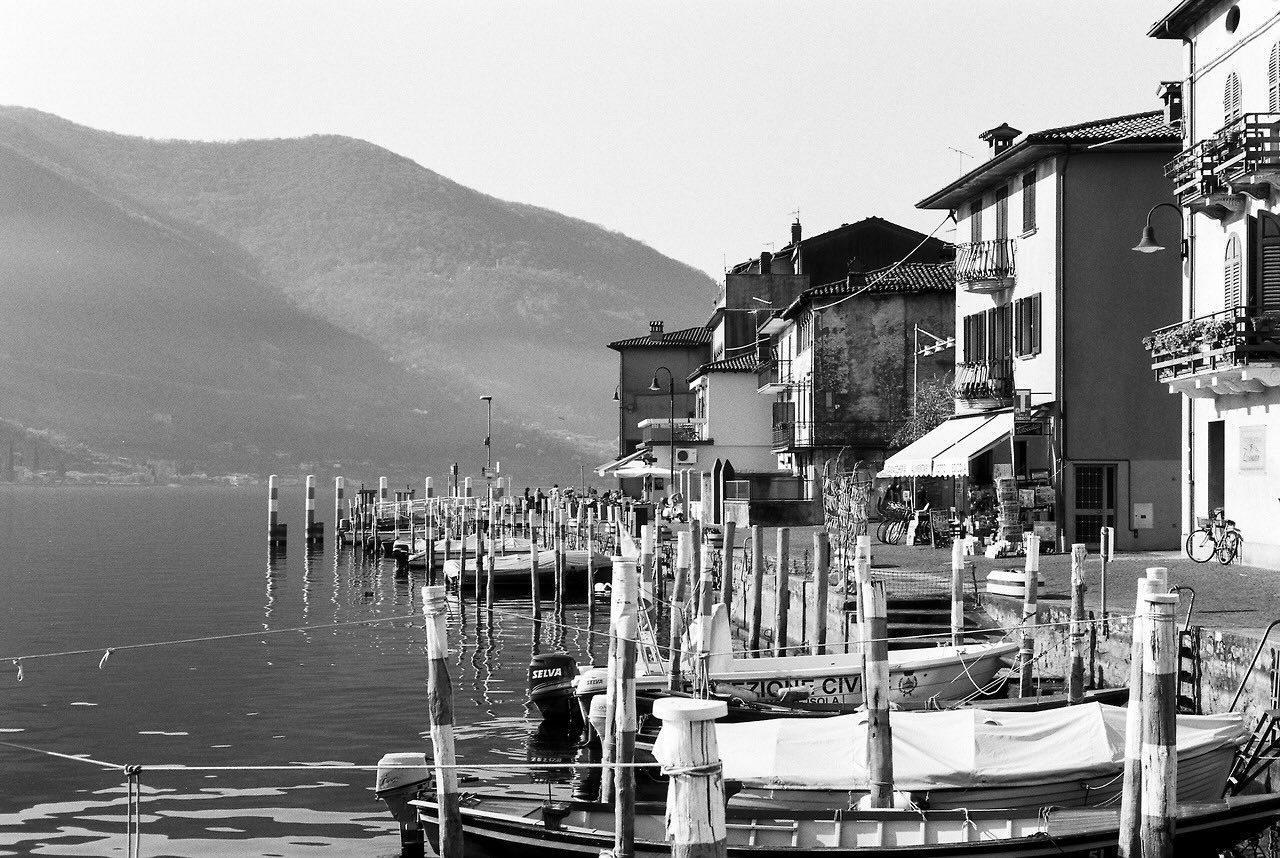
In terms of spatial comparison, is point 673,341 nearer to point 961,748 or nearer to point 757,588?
point 757,588

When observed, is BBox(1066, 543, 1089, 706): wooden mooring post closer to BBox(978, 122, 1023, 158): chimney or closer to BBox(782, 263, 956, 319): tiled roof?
BBox(978, 122, 1023, 158): chimney

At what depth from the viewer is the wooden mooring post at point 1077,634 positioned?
22641mm

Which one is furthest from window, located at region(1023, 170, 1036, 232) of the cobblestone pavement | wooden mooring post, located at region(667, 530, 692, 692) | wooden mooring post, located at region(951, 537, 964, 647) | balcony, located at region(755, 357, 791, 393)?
balcony, located at region(755, 357, 791, 393)

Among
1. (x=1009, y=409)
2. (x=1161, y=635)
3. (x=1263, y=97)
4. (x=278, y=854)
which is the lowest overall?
(x=278, y=854)

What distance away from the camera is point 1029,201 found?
145 ft

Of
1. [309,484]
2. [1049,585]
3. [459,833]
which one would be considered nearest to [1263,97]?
[1049,585]

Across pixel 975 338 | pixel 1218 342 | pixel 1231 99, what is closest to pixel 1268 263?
pixel 1218 342

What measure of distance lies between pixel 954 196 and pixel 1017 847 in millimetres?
36311

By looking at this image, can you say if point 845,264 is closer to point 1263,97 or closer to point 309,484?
point 309,484

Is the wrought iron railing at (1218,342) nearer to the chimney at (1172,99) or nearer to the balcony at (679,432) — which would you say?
the chimney at (1172,99)

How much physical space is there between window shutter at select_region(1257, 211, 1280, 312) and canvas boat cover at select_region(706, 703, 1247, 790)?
1607 centimetres

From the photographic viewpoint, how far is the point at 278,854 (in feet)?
65.3

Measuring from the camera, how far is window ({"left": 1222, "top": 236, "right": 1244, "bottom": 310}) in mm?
33156

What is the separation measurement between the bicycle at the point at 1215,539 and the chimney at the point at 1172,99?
11703 millimetres
